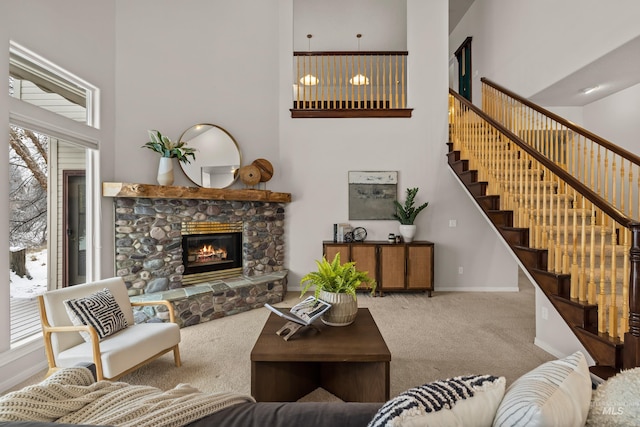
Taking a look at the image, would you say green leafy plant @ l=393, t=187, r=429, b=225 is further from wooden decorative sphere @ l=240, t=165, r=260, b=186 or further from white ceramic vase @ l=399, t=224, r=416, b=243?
wooden decorative sphere @ l=240, t=165, r=260, b=186

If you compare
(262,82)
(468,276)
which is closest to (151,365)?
(262,82)

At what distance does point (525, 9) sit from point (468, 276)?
4.10 metres

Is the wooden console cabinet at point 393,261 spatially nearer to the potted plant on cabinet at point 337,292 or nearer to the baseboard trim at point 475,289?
the baseboard trim at point 475,289

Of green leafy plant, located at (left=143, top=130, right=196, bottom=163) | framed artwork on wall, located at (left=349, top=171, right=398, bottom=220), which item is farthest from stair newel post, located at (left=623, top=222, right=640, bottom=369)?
green leafy plant, located at (left=143, top=130, right=196, bottom=163)

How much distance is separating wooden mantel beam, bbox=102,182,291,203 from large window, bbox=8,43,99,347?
0.35 m

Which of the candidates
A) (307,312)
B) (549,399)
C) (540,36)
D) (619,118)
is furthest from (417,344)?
(540,36)

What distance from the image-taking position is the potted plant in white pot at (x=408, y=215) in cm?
482

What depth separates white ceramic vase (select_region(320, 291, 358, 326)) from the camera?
2258 millimetres

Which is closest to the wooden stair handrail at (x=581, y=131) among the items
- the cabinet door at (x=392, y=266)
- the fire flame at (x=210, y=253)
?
the cabinet door at (x=392, y=266)

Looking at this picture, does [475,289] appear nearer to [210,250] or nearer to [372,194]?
[372,194]

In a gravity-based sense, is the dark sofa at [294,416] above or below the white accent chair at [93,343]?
above

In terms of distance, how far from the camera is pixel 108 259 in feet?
12.3

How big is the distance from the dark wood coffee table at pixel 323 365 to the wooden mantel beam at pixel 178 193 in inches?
89.9

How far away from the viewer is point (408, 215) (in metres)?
4.86
